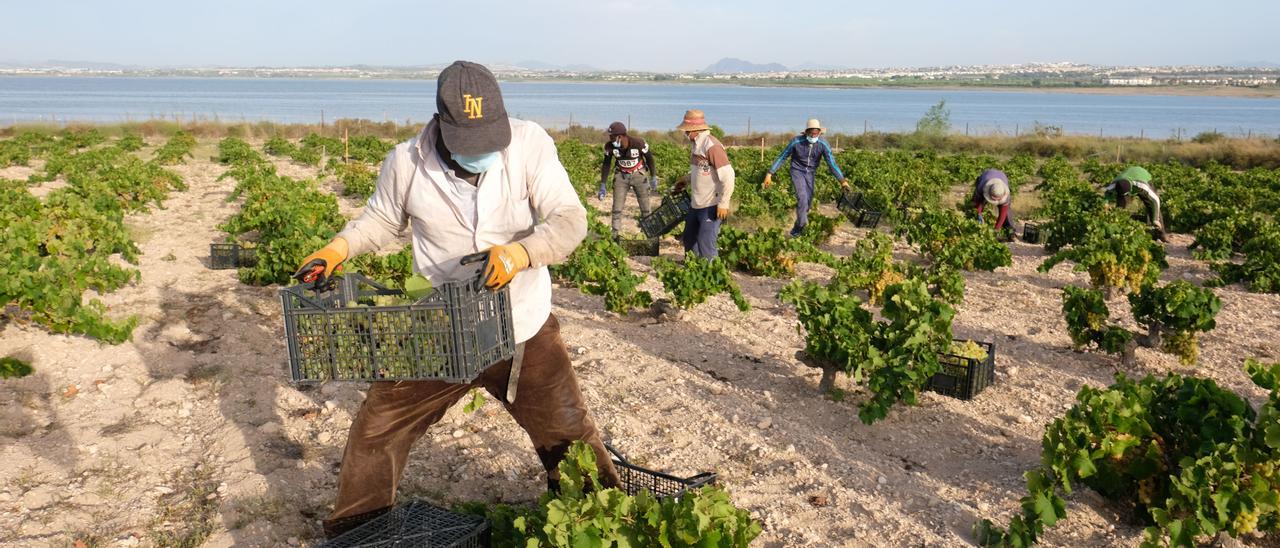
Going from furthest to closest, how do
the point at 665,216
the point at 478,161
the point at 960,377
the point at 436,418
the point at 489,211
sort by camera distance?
the point at 665,216 < the point at 960,377 < the point at 436,418 < the point at 489,211 < the point at 478,161

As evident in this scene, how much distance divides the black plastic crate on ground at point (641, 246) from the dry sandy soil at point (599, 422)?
2.81 meters

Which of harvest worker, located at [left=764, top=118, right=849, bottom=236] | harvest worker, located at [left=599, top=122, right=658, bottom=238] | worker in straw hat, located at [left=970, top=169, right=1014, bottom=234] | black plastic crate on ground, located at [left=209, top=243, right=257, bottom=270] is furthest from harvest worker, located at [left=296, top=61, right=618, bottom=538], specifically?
worker in straw hat, located at [left=970, top=169, right=1014, bottom=234]

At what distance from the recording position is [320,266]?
316cm

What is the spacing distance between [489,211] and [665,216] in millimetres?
7722

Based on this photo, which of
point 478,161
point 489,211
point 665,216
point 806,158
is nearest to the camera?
point 478,161

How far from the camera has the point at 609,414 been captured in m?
5.58

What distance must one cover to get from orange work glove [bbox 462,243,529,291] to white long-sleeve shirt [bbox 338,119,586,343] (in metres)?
0.09

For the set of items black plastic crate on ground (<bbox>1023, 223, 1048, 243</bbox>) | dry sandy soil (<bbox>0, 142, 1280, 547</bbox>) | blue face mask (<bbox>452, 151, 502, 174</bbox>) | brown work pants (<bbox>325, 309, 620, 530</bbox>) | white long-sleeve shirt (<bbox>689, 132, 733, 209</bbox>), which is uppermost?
blue face mask (<bbox>452, 151, 502, 174</bbox>)

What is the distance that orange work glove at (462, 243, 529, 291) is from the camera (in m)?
2.87

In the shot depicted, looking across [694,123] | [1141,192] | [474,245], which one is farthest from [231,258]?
[1141,192]

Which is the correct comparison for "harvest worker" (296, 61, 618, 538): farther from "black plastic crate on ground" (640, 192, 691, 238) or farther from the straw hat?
"black plastic crate on ground" (640, 192, 691, 238)

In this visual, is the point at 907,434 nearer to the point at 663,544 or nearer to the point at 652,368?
the point at 652,368

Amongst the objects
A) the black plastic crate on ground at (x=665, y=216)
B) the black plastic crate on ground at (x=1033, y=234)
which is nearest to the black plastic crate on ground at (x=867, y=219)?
the black plastic crate on ground at (x=1033, y=234)

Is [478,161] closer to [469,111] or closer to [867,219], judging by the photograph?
[469,111]
